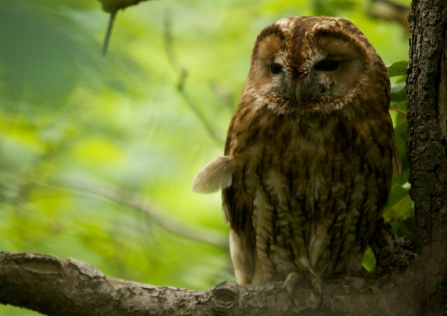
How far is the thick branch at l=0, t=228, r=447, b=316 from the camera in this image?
69.8 inches

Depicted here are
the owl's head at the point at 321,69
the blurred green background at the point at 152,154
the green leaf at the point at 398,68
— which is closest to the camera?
the green leaf at the point at 398,68

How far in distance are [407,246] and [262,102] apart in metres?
0.78

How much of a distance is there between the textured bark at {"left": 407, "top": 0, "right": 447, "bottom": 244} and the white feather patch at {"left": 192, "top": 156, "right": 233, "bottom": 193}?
76cm

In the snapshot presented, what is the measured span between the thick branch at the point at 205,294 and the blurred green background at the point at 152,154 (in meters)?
0.24

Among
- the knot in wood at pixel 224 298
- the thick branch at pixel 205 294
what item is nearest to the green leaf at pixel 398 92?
the thick branch at pixel 205 294

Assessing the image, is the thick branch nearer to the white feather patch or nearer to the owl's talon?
the owl's talon

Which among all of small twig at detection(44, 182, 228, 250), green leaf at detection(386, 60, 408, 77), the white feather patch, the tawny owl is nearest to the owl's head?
the tawny owl

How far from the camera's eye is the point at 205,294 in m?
1.90

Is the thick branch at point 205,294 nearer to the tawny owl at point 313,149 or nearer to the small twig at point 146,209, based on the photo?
the tawny owl at point 313,149

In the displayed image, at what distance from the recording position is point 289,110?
2186mm

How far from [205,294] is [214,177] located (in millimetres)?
514

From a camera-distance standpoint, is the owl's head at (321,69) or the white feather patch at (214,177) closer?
the owl's head at (321,69)

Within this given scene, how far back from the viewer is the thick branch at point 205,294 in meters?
1.77

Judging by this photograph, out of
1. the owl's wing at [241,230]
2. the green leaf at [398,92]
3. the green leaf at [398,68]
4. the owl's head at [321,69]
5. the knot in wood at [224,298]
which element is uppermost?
the owl's head at [321,69]
